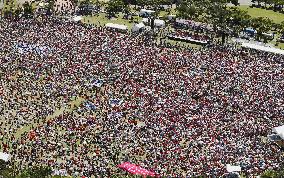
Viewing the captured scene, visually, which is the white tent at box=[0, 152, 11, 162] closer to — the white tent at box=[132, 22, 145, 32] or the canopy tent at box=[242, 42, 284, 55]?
the white tent at box=[132, 22, 145, 32]

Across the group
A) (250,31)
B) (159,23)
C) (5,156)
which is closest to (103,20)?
(159,23)

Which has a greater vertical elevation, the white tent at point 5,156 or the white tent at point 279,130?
the white tent at point 279,130

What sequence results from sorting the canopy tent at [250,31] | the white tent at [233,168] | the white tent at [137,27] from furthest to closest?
the canopy tent at [250,31] < the white tent at [137,27] < the white tent at [233,168]

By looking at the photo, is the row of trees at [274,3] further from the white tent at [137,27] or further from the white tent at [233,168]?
the white tent at [233,168]

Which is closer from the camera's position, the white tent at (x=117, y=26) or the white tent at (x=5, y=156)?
the white tent at (x=5, y=156)

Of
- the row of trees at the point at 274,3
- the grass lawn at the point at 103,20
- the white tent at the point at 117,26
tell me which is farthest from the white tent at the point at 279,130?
the row of trees at the point at 274,3

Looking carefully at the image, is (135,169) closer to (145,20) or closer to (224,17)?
(145,20)

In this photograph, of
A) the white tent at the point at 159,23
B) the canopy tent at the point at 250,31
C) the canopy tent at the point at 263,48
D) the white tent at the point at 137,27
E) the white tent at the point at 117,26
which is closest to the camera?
the canopy tent at the point at 263,48
